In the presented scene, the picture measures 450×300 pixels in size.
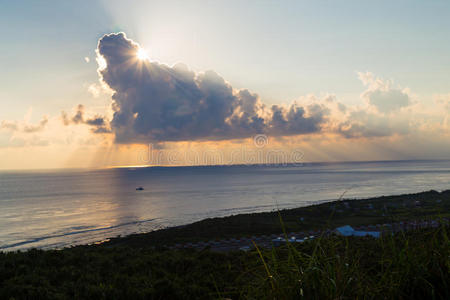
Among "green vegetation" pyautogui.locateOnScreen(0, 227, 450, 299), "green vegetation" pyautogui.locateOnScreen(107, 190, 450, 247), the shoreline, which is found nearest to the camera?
"green vegetation" pyautogui.locateOnScreen(0, 227, 450, 299)

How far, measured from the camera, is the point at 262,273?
15.0ft

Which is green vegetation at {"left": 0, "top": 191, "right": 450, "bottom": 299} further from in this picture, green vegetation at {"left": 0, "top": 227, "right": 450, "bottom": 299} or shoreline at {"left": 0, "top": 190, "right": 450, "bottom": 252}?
shoreline at {"left": 0, "top": 190, "right": 450, "bottom": 252}

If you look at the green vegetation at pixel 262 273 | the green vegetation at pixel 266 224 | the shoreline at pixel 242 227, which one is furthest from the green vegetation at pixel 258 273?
the green vegetation at pixel 266 224

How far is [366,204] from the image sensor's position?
132 ft

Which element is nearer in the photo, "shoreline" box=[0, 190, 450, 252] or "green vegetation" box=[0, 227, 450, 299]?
"green vegetation" box=[0, 227, 450, 299]

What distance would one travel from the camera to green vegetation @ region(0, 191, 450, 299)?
3.47 m

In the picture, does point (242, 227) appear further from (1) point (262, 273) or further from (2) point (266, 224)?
(1) point (262, 273)

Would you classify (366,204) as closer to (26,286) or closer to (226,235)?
(226,235)

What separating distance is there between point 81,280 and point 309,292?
321 inches

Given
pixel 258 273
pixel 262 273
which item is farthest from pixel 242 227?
pixel 258 273

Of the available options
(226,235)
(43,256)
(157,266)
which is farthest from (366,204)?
(43,256)

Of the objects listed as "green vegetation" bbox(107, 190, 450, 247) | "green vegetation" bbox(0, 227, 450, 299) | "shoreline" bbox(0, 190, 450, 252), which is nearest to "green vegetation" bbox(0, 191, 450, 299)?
"green vegetation" bbox(0, 227, 450, 299)

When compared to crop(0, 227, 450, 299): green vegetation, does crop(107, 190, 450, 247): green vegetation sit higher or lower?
lower

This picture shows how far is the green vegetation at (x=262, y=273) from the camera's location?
3.47 m
